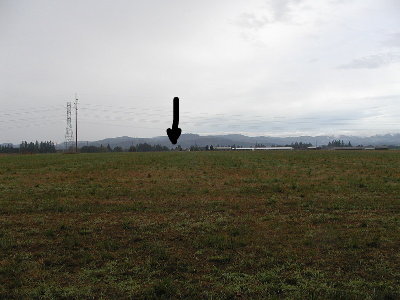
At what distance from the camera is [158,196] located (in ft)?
60.2

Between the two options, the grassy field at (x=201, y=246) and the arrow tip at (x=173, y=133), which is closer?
the arrow tip at (x=173, y=133)

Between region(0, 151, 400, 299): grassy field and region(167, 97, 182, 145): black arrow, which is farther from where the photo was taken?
region(0, 151, 400, 299): grassy field

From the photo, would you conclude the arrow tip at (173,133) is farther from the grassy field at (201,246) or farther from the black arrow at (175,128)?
the grassy field at (201,246)

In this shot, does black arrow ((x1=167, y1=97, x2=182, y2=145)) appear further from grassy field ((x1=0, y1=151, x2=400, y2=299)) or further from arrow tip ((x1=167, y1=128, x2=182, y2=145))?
grassy field ((x1=0, y1=151, x2=400, y2=299))

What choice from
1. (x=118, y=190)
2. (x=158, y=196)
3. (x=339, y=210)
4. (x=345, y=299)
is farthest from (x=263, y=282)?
(x=118, y=190)

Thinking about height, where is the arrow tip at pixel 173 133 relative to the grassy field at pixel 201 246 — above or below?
above

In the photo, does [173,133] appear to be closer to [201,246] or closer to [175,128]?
[175,128]

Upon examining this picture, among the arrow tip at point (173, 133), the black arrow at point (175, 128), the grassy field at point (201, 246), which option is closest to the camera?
the black arrow at point (175, 128)

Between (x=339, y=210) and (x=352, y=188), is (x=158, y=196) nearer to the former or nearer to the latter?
(x=339, y=210)

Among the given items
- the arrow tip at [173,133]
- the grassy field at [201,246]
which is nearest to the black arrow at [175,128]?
the arrow tip at [173,133]

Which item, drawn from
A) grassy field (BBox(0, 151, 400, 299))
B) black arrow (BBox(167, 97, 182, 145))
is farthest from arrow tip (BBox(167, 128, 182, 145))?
grassy field (BBox(0, 151, 400, 299))

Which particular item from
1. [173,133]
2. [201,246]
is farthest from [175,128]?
[201,246]

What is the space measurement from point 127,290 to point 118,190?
13.8m

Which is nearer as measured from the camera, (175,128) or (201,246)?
(175,128)
